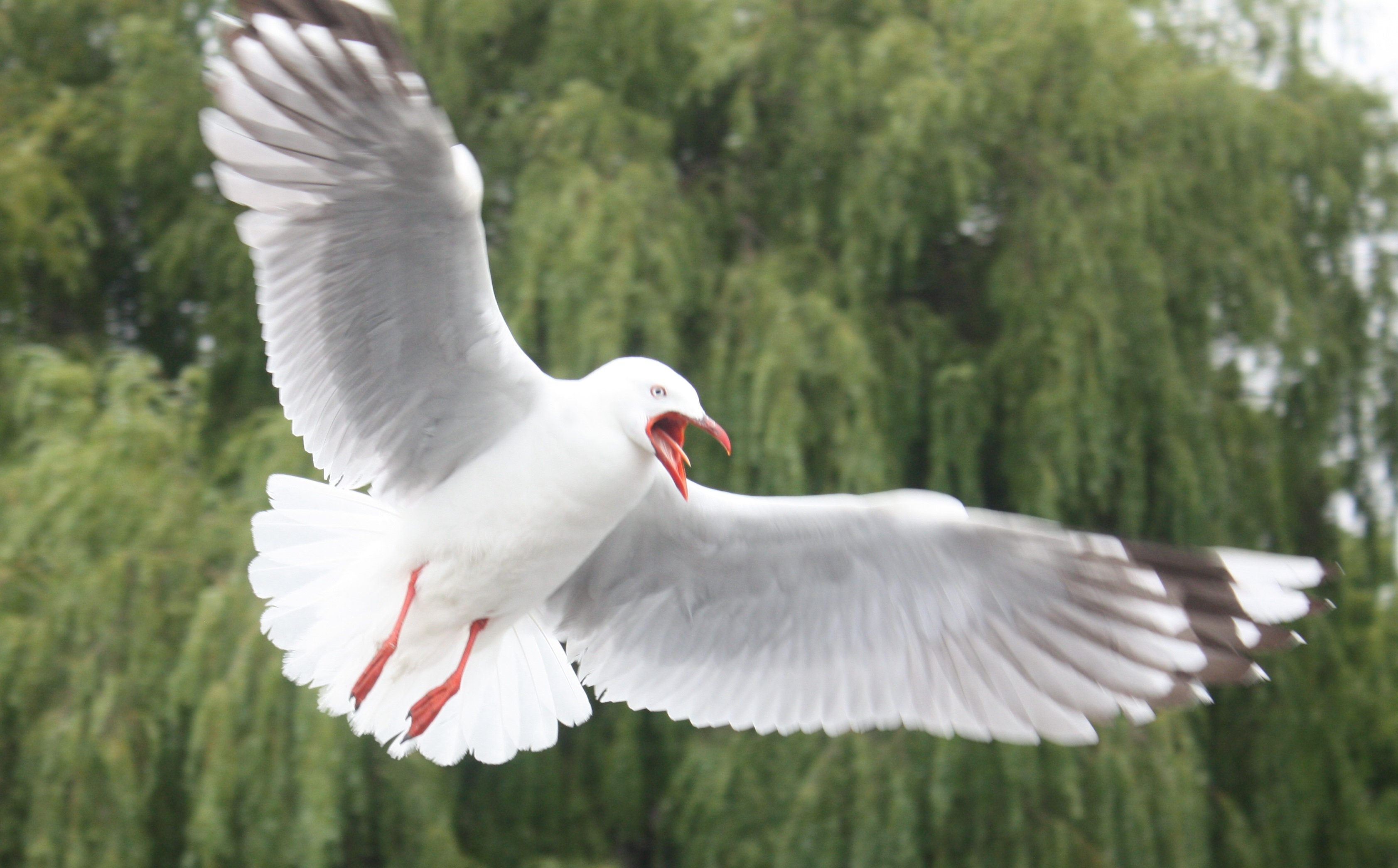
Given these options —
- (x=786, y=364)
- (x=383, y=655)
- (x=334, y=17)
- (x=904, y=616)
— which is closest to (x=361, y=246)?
(x=334, y=17)

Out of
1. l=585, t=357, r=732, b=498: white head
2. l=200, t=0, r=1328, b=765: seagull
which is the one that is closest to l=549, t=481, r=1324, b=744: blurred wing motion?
l=200, t=0, r=1328, b=765: seagull

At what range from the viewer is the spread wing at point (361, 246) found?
246cm

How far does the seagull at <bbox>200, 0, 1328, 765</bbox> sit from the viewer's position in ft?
8.47

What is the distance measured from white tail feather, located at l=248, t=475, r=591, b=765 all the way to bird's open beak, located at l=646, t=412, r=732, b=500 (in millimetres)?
676

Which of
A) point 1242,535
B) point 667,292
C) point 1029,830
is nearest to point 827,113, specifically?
point 667,292

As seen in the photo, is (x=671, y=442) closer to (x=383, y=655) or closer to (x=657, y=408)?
(x=657, y=408)

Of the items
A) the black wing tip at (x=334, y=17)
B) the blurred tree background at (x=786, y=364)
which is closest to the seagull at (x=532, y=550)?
the black wing tip at (x=334, y=17)

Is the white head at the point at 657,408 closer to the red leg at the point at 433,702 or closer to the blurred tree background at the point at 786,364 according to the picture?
the red leg at the point at 433,702

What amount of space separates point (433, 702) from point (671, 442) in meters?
0.76

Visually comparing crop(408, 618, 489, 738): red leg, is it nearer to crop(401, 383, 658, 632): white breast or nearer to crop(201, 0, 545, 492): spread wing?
crop(401, 383, 658, 632): white breast

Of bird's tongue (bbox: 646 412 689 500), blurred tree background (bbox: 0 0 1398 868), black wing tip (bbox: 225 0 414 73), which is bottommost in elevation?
blurred tree background (bbox: 0 0 1398 868)

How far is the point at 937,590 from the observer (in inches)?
120

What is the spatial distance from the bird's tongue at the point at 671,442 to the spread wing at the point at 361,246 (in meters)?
0.30

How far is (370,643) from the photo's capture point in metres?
3.09
